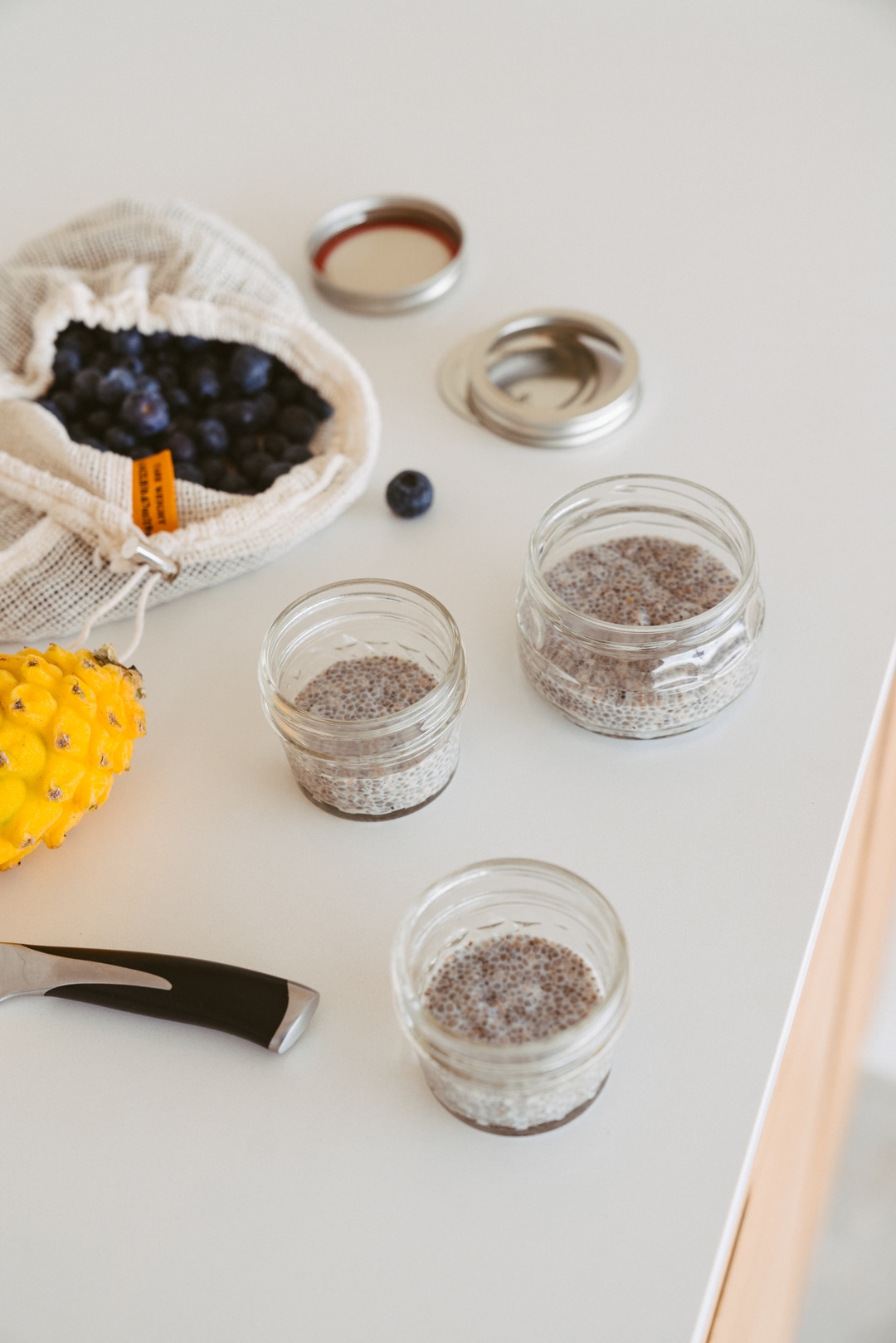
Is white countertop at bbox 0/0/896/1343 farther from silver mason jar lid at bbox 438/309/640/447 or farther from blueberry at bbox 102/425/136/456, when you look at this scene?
blueberry at bbox 102/425/136/456

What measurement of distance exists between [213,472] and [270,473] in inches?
2.4

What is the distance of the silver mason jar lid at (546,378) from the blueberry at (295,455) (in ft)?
0.58

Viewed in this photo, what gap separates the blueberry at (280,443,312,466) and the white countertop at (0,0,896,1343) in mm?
82

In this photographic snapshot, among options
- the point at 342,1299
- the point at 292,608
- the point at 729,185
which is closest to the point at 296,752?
the point at 292,608

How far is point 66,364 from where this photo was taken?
109cm

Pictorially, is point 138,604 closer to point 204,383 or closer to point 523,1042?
point 204,383

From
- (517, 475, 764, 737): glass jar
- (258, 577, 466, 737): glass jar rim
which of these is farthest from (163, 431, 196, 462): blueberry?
(517, 475, 764, 737): glass jar

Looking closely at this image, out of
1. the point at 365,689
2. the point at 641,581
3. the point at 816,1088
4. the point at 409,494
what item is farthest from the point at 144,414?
the point at 816,1088

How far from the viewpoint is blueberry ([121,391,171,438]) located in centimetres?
104

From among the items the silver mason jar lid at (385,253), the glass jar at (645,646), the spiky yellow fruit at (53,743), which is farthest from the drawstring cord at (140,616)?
the silver mason jar lid at (385,253)

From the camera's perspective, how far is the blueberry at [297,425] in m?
1.08

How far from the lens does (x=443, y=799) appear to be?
85cm

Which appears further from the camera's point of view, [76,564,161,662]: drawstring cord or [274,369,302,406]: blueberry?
[274,369,302,406]: blueberry

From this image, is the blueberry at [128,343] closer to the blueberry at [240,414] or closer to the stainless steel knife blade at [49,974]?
the blueberry at [240,414]
